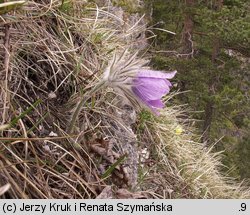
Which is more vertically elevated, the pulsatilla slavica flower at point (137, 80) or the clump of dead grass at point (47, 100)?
the pulsatilla slavica flower at point (137, 80)

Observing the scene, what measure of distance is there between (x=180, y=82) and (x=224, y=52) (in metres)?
1.15

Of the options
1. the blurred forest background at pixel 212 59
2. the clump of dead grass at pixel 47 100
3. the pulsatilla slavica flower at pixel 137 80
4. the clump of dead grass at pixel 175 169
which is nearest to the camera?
the clump of dead grass at pixel 47 100

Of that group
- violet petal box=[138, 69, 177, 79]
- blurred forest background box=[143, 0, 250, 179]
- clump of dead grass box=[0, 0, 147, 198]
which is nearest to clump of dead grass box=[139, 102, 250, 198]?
clump of dead grass box=[0, 0, 147, 198]

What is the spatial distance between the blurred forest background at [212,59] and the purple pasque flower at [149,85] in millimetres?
6108

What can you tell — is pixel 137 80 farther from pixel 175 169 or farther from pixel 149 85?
pixel 175 169

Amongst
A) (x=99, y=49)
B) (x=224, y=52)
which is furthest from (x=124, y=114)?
(x=224, y=52)

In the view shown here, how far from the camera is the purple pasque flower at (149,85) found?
149cm

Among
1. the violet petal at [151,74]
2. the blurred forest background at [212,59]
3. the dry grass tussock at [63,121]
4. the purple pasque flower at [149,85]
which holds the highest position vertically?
the violet petal at [151,74]

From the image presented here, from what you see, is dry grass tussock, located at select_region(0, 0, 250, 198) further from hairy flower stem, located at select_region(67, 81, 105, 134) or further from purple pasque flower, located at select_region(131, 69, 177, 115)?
purple pasque flower, located at select_region(131, 69, 177, 115)

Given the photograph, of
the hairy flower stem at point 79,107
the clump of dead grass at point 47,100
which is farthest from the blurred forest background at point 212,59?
the hairy flower stem at point 79,107

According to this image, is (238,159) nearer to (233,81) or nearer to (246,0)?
(233,81)

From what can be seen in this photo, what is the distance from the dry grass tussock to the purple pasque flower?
212 mm

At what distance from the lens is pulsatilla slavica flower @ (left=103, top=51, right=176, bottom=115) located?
1488 millimetres

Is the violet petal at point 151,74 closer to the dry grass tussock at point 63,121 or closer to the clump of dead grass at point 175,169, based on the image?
the dry grass tussock at point 63,121
